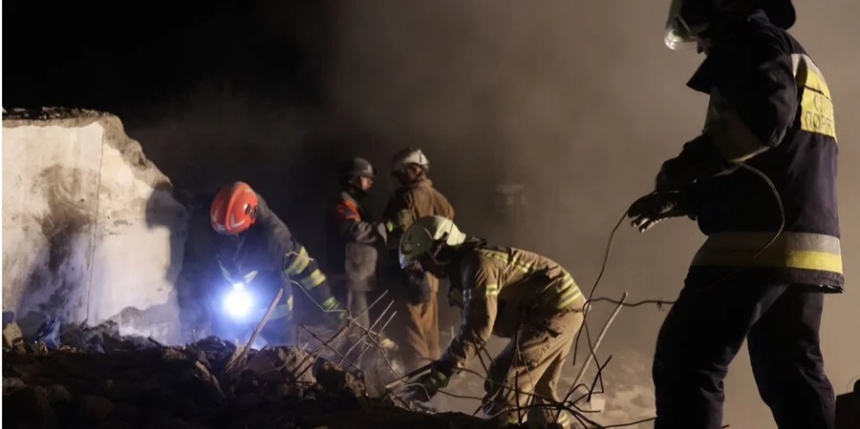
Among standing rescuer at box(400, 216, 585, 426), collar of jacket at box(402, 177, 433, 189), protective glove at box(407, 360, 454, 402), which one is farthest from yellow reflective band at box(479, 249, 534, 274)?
collar of jacket at box(402, 177, 433, 189)

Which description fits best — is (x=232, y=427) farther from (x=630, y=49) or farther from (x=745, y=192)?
(x=630, y=49)

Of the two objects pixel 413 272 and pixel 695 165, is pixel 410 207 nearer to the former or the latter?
pixel 413 272

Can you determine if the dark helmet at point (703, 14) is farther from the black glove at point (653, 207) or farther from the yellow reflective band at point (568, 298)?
the yellow reflective band at point (568, 298)

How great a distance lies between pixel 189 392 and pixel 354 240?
11.3ft

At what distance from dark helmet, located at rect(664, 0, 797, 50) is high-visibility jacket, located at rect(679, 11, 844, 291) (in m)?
0.07

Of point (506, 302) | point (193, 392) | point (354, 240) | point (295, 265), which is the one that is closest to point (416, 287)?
point (354, 240)

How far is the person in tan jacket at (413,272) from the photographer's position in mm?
6289

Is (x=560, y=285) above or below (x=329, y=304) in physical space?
above

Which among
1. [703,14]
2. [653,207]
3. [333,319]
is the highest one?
[703,14]

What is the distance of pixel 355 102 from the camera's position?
9.34m

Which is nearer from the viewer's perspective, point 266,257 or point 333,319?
point 266,257

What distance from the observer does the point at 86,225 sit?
468 cm

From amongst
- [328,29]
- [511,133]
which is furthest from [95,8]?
[511,133]

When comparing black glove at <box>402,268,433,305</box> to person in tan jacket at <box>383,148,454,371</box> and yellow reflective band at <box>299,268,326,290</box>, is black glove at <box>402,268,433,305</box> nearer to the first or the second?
person in tan jacket at <box>383,148,454,371</box>
